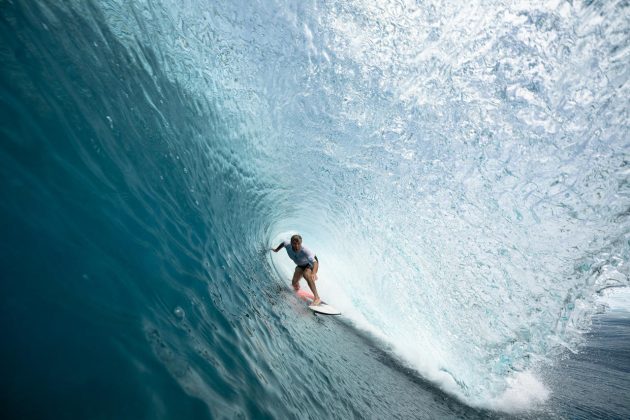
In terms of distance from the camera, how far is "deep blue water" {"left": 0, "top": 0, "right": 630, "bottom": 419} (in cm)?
233

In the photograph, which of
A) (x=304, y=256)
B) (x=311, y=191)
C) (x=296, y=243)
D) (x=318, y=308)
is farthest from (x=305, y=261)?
(x=311, y=191)

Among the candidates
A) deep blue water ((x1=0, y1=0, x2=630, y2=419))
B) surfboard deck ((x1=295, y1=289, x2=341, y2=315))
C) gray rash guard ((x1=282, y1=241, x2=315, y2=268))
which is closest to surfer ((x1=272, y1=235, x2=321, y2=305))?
gray rash guard ((x1=282, y1=241, x2=315, y2=268))

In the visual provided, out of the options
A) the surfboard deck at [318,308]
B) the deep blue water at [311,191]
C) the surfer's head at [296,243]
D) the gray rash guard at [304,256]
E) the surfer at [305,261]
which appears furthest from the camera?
the gray rash guard at [304,256]

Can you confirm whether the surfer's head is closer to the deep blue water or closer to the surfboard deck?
the deep blue water

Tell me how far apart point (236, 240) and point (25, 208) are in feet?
16.3

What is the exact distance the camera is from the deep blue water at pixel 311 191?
2334 mm

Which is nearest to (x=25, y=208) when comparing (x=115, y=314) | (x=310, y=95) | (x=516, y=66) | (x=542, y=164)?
(x=115, y=314)

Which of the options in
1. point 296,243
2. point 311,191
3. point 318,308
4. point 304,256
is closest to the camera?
point 318,308

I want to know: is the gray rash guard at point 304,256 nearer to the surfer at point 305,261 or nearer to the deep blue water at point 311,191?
the surfer at point 305,261

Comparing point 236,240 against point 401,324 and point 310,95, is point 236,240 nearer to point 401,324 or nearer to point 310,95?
point 310,95

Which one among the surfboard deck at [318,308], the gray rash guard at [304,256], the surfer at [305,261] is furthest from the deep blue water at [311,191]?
the gray rash guard at [304,256]

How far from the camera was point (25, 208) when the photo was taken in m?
2.42

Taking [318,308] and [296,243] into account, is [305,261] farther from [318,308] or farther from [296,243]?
[318,308]

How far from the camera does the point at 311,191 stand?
10820mm
